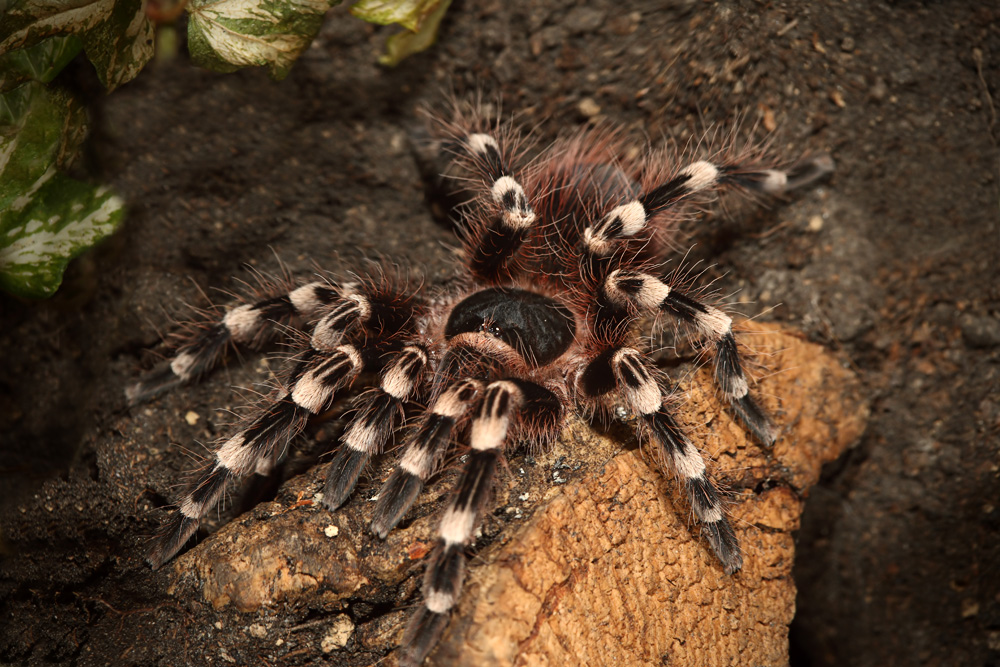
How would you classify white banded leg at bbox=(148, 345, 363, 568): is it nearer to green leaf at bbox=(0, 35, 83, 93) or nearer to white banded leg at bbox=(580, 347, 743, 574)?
white banded leg at bbox=(580, 347, 743, 574)

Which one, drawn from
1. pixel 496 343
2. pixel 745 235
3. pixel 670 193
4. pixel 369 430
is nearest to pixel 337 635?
pixel 369 430

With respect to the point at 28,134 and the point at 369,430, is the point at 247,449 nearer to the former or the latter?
the point at 369,430

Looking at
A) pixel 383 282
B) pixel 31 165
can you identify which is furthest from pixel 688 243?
pixel 31 165

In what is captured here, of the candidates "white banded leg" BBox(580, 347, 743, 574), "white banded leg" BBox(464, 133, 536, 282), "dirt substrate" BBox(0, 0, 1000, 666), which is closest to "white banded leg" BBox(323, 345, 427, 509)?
"dirt substrate" BBox(0, 0, 1000, 666)

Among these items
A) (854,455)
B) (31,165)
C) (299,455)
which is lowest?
(854,455)

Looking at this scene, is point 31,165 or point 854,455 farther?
point 854,455

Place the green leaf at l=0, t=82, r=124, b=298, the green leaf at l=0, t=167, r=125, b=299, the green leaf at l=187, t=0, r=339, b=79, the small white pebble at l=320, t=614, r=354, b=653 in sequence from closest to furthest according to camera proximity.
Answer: the small white pebble at l=320, t=614, r=354, b=653, the green leaf at l=0, t=82, r=124, b=298, the green leaf at l=0, t=167, r=125, b=299, the green leaf at l=187, t=0, r=339, b=79

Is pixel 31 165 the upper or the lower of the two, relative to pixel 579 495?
upper

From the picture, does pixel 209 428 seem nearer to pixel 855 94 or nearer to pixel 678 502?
pixel 678 502
